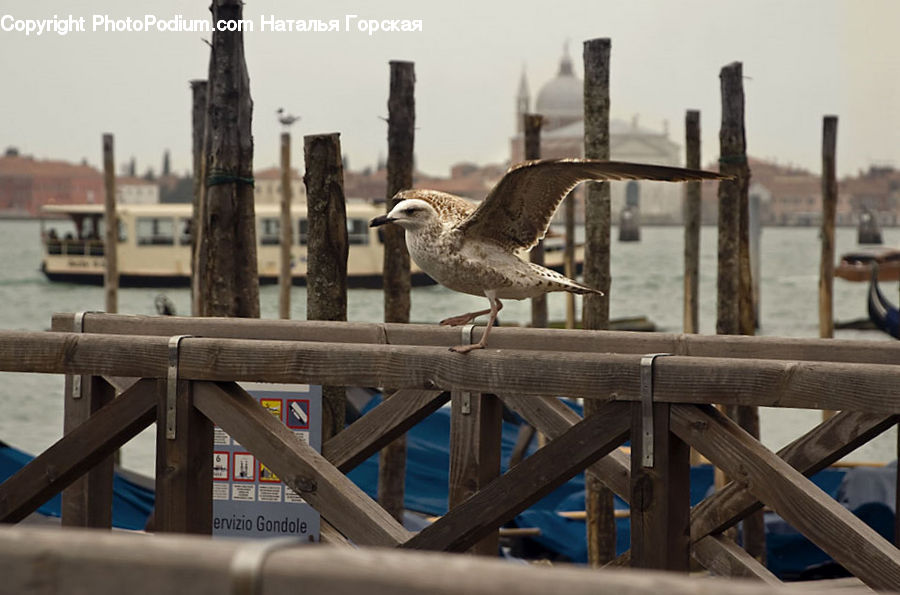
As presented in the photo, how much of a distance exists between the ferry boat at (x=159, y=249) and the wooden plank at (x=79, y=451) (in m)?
33.5

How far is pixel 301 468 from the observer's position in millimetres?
3424

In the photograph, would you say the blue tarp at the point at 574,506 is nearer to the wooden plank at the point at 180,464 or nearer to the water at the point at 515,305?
the wooden plank at the point at 180,464

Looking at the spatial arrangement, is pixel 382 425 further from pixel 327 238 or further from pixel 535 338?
pixel 327 238

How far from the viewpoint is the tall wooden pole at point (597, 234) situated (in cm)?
772

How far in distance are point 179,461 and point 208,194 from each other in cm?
265

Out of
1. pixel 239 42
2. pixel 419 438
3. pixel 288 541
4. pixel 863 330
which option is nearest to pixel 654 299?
pixel 863 330

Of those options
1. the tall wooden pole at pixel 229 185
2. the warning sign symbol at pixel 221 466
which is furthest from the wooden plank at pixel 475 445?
the tall wooden pole at pixel 229 185

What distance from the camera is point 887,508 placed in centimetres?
812

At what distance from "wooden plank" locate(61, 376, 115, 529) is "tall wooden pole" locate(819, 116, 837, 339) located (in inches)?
419

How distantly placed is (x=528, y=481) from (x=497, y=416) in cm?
90

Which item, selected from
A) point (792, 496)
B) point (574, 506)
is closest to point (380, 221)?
point (792, 496)

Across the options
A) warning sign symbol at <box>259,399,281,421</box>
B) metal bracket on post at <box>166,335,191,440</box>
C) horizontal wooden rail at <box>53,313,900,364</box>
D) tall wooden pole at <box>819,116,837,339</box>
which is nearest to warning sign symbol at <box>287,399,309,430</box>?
warning sign symbol at <box>259,399,281,421</box>

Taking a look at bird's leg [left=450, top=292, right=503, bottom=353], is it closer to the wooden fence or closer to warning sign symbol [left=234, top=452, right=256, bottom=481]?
the wooden fence

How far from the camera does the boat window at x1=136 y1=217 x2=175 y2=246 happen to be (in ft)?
130
